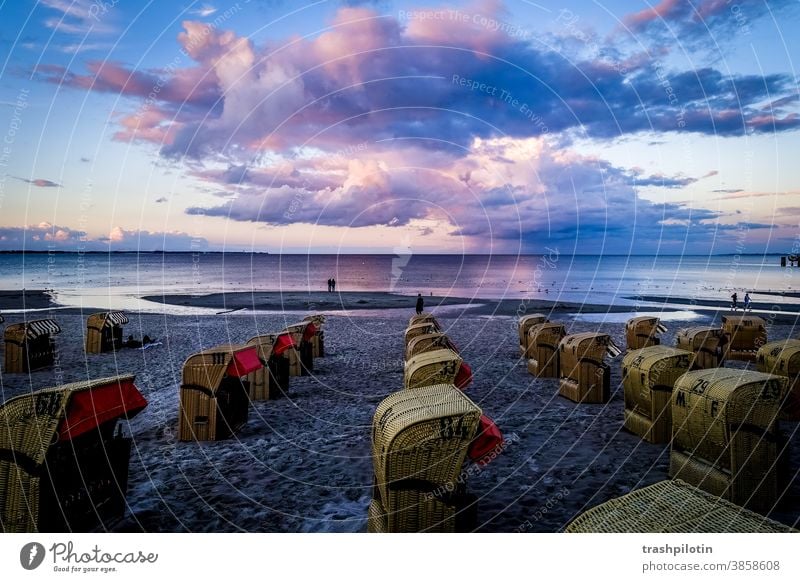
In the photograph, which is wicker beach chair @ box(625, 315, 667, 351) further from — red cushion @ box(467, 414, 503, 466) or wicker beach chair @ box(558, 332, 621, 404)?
red cushion @ box(467, 414, 503, 466)

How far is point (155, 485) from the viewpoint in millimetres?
Answer: 9016

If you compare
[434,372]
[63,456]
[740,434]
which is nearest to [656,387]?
[740,434]

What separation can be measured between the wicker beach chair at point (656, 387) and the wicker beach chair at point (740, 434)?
2.70m

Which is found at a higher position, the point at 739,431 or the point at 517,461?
the point at 739,431

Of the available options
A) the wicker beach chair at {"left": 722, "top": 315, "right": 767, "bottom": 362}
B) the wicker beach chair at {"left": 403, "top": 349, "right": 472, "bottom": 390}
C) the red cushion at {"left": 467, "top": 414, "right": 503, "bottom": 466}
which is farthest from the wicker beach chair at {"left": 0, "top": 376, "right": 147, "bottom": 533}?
the wicker beach chair at {"left": 722, "top": 315, "right": 767, "bottom": 362}

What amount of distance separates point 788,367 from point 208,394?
13779 mm

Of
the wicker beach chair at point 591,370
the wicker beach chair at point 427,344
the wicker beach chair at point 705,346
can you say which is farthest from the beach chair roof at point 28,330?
the wicker beach chair at point 705,346

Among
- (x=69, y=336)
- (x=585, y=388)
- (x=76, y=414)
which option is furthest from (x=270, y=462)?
(x=69, y=336)

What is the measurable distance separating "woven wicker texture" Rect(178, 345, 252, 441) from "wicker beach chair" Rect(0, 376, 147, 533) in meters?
3.56

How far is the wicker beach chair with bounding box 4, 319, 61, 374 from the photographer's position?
18859 millimetres
